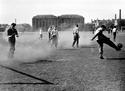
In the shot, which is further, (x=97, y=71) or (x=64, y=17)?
(x=64, y=17)

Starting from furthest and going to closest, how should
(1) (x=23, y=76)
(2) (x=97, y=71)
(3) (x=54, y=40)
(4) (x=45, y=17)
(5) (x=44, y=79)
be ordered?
(4) (x=45, y=17) → (3) (x=54, y=40) → (2) (x=97, y=71) → (1) (x=23, y=76) → (5) (x=44, y=79)

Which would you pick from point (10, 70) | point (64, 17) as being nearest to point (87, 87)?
point (10, 70)

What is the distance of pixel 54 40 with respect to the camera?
70.5ft

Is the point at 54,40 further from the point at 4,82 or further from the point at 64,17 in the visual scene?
the point at 64,17

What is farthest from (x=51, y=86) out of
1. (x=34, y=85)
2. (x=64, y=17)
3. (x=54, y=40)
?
(x=64, y=17)

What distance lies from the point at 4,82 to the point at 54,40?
44.1ft

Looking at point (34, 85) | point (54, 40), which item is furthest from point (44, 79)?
point (54, 40)

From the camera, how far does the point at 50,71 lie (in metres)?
10.0

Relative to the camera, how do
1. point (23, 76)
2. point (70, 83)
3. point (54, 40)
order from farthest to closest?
point (54, 40)
point (23, 76)
point (70, 83)

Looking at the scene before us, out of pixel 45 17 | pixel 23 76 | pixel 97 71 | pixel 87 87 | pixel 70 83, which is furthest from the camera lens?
pixel 45 17

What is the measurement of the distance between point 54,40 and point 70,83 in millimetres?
13701

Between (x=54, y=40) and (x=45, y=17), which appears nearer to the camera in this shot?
(x=54, y=40)

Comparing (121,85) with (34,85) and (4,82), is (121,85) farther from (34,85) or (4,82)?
(4,82)

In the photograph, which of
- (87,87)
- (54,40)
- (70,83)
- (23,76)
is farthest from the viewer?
(54,40)
